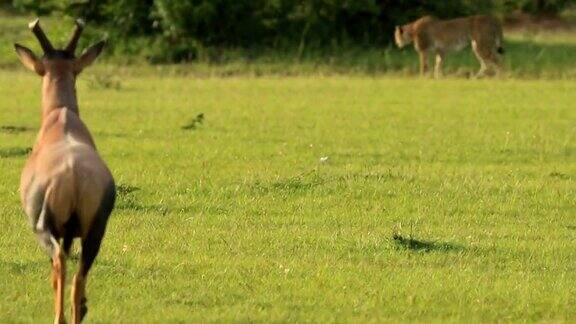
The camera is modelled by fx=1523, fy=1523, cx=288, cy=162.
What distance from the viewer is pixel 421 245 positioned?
9883 mm

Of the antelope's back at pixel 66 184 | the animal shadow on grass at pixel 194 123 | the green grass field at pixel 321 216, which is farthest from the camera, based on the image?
the animal shadow on grass at pixel 194 123

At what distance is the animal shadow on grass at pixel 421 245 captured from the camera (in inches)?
386

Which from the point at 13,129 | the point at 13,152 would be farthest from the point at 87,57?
the point at 13,129

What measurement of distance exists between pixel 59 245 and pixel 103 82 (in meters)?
18.3

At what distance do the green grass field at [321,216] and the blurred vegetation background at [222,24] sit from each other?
10.9 metres

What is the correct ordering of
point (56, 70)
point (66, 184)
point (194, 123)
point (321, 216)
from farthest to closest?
point (194, 123), point (321, 216), point (56, 70), point (66, 184)

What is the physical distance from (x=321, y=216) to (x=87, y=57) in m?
3.47

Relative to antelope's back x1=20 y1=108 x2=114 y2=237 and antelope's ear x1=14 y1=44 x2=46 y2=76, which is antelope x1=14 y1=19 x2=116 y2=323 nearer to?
antelope's back x1=20 y1=108 x2=114 y2=237

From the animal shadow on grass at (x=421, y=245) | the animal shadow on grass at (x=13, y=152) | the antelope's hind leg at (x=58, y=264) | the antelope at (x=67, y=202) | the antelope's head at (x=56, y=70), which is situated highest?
the antelope's head at (x=56, y=70)

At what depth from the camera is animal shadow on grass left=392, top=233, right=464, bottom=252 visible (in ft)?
32.1

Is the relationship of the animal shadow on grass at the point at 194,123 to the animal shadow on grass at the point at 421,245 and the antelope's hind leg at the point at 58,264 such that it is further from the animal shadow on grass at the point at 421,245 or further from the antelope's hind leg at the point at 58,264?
the antelope's hind leg at the point at 58,264

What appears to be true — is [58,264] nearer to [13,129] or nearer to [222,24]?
[13,129]

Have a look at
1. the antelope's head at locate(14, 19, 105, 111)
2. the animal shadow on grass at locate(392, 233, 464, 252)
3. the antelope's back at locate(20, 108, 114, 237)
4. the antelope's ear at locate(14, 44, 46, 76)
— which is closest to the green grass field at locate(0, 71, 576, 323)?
the animal shadow on grass at locate(392, 233, 464, 252)

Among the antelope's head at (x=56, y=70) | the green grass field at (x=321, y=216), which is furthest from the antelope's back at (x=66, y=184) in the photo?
the green grass field at (x=321, y=216)
